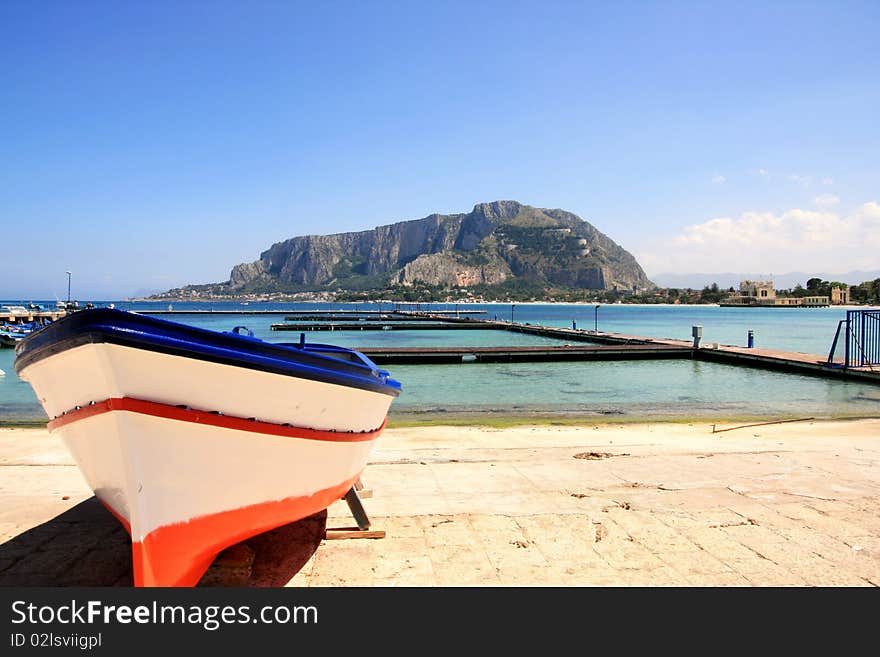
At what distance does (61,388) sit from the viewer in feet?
13.3

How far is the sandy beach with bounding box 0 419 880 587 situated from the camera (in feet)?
14.4

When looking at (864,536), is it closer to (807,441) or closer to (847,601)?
(847,601)

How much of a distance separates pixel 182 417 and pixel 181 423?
1.6 inches

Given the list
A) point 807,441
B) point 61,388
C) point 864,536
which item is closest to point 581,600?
point 864,536

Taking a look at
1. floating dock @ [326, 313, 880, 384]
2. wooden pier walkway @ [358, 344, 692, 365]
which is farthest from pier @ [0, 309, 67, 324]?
wooden pier walkway @ [358, 344, 692, 365]

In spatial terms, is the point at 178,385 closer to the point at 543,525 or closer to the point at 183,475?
the point at 183,475

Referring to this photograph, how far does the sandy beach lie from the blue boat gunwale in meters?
1.48

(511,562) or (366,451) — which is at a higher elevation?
(366,451)

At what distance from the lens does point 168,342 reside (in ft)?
11.5

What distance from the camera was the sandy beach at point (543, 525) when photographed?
438cm

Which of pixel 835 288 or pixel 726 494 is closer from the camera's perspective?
pixel 726 494

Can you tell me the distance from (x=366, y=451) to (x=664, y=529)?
2681mm

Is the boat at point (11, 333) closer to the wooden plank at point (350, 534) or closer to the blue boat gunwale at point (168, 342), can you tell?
the wooden plank at point (350, 534)

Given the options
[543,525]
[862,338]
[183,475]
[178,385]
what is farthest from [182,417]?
[862,338]
